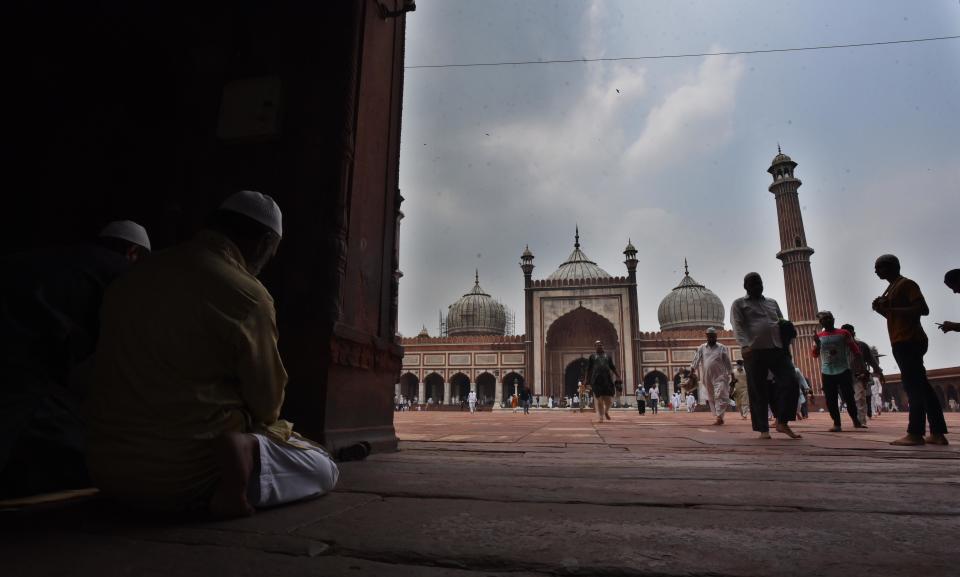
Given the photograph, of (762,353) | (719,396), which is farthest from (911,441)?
(719,396)

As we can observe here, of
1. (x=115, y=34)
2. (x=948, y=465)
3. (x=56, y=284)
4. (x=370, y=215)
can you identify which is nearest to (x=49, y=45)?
(x=115, y=34)

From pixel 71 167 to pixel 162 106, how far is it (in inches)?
21.0

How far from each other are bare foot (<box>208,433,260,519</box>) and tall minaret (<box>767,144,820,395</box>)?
2394 centimetres

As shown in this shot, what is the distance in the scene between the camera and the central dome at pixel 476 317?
3058 centimetres

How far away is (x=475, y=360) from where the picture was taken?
26.4m

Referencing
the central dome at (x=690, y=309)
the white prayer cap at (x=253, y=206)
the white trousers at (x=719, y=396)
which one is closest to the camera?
the white prayer cap at (x=253, y=206)

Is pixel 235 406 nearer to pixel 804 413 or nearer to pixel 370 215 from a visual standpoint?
pixel 370 215

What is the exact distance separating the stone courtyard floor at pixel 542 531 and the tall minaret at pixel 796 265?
75.6 ft

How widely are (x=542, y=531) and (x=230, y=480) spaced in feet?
2.04

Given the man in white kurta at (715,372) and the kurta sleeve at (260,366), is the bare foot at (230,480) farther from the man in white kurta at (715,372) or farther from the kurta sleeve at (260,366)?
the man in white kurta at (715,372)

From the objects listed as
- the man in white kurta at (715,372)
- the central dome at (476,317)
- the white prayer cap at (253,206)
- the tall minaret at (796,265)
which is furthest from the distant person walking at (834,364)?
the central dome at (476,317)

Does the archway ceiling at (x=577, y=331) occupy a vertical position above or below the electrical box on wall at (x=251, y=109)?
above

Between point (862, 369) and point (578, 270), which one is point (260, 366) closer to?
point (862, 369)

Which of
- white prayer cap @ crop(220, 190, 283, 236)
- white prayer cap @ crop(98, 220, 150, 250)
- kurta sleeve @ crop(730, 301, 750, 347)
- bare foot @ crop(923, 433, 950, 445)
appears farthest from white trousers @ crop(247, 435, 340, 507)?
bare foot @ crop(923, 433, 950, 445)
